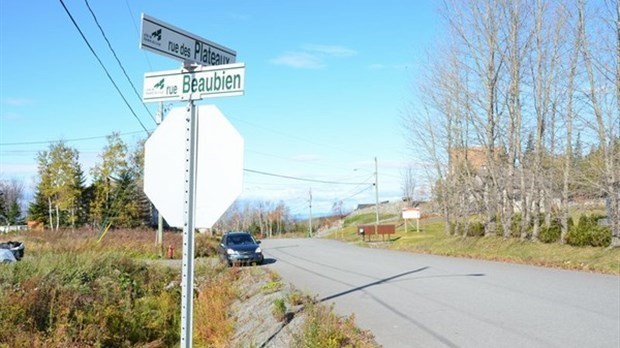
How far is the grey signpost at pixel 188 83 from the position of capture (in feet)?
14.3

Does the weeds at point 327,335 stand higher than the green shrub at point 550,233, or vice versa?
the green shrub at point 550,233

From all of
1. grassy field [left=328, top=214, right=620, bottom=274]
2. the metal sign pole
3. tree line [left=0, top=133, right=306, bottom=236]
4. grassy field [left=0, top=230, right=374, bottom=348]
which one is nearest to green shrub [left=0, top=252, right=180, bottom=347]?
grassy field [left=0, top=230, right=374, bottom=348]

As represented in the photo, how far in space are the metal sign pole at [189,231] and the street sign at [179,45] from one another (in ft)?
1.47

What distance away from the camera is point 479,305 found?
10578 millimetres

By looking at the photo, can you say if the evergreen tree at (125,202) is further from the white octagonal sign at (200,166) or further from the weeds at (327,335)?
the white octagonal sign at (200,166)

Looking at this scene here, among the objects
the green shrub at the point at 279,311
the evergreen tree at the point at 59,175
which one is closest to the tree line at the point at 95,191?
the evergreen tree at the point at 59,175

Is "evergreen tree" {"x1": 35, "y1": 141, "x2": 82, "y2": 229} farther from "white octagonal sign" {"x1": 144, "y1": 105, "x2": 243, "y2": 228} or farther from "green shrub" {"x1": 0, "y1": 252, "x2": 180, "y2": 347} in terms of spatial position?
"white octagonal sign" {"x1": 144, "y1": 105, "x2": 243, "y2": 228}

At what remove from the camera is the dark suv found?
76.6 ft

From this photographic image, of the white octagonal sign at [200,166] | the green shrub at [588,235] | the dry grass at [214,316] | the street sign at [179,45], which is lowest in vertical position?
the dry grass at [214,316]

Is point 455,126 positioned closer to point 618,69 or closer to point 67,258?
point 618,69

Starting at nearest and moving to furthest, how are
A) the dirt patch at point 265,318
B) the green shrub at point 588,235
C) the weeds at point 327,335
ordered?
1. the weeds at point 327,335
2. the dirt patch at point 265,318
3. the green shrub at point 588,235

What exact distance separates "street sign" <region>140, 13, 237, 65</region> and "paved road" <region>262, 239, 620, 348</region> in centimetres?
458

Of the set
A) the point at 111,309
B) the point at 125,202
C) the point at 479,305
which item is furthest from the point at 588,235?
the point at 125,202

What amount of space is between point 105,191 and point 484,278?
4962 centimetres
